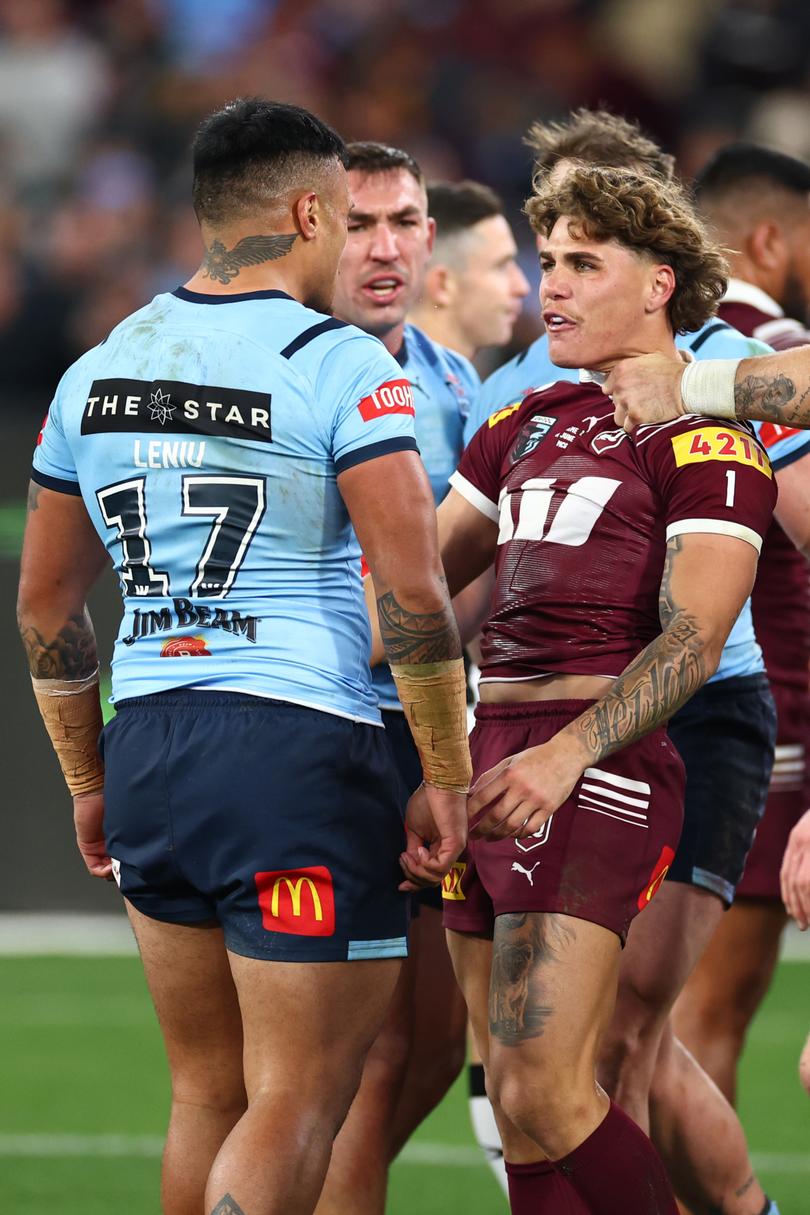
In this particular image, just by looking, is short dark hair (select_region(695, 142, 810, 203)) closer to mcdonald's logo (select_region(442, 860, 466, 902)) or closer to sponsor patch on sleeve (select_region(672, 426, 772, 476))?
sponsor patch on sleeve (select_region(672, 426, 772, 476))

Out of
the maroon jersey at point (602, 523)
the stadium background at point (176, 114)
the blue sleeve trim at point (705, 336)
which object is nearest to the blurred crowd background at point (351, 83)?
the stadium background at point (176, 114)

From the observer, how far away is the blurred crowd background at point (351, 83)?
11203 millimetres

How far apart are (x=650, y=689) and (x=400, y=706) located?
117cm

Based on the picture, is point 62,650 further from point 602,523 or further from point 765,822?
point 765,822

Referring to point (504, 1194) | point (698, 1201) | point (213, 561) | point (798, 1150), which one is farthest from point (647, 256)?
point (798, 1150)

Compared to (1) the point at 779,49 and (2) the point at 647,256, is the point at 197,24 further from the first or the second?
(2) the point at 647,256

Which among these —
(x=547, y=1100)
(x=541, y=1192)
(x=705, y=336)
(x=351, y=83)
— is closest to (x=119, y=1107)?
(x=541, y=1192)

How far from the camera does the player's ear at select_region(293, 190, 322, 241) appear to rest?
10.8 ft

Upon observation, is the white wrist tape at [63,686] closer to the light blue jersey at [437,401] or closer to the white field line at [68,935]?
the light blue jersey at [437,401]

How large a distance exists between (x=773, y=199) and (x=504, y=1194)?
9.91 feet

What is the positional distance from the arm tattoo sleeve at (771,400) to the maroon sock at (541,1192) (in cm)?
154

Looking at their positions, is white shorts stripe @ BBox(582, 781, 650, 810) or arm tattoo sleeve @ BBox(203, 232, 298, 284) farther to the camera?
white shorts stripe @ BBox(582, 781, 650, 810)

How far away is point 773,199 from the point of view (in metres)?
5.25

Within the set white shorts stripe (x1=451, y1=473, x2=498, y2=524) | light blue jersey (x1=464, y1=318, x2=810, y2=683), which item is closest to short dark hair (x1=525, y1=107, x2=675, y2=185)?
light blue jersey (x1=464, y1=318, x2=810, y2=683)
